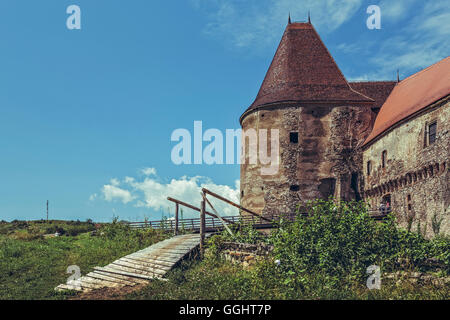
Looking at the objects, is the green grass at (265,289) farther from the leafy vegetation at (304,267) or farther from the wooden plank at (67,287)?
the wooden plank at (67,287)

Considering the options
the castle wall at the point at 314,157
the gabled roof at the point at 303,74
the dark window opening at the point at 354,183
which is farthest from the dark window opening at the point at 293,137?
the dark window opening at the point at 354,183

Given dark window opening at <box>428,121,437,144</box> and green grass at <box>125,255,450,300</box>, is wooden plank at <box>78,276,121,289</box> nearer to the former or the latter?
green grass at <box>125,255,450,300</box>

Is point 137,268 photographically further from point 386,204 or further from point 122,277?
point 386,204

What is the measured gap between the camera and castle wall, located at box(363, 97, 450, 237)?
1888 cm

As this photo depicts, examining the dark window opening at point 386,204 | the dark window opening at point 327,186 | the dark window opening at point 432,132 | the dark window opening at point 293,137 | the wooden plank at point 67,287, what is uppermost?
the dark window opening at point 293,137

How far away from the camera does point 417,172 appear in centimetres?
2070

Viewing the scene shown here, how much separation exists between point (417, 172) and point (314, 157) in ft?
25.2

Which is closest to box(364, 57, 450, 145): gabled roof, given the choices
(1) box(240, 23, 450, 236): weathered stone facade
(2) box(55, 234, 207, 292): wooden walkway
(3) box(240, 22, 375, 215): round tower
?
(1) box(240, 23, 450, 236): weathered stone facade

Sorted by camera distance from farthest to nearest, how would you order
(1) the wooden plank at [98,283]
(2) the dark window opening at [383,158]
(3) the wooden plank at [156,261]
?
(2) the dark window opening at [383,158] → (3) the wooden plank at [156,261] → (1) the wooden plank at [98,283]

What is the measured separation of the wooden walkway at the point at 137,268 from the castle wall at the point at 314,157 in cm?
1107

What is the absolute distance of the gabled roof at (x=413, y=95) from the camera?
68.2ft

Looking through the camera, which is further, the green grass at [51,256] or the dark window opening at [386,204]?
the dark window opening at [386,204]
